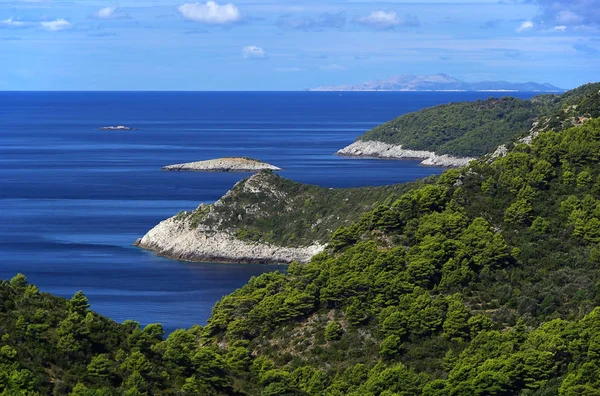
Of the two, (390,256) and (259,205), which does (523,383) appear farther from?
(259,205)

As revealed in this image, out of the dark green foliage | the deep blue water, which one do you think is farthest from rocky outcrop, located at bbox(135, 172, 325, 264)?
the dark green foliage

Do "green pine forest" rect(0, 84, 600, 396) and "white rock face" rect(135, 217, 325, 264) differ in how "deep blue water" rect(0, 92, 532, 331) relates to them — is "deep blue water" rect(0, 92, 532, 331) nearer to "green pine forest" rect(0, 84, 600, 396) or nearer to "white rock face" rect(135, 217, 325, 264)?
"white rock face" rect(135, 217, 325, 264)

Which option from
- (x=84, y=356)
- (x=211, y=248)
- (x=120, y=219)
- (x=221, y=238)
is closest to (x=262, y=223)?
(x=221, y=238)

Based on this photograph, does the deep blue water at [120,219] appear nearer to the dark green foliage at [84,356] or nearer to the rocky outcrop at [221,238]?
the rocky outcrop at [221,238]

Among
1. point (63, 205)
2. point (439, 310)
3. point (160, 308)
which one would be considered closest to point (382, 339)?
point (439, 310)

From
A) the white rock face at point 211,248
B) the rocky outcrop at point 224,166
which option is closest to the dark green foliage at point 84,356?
the white rock face at point 211,248
